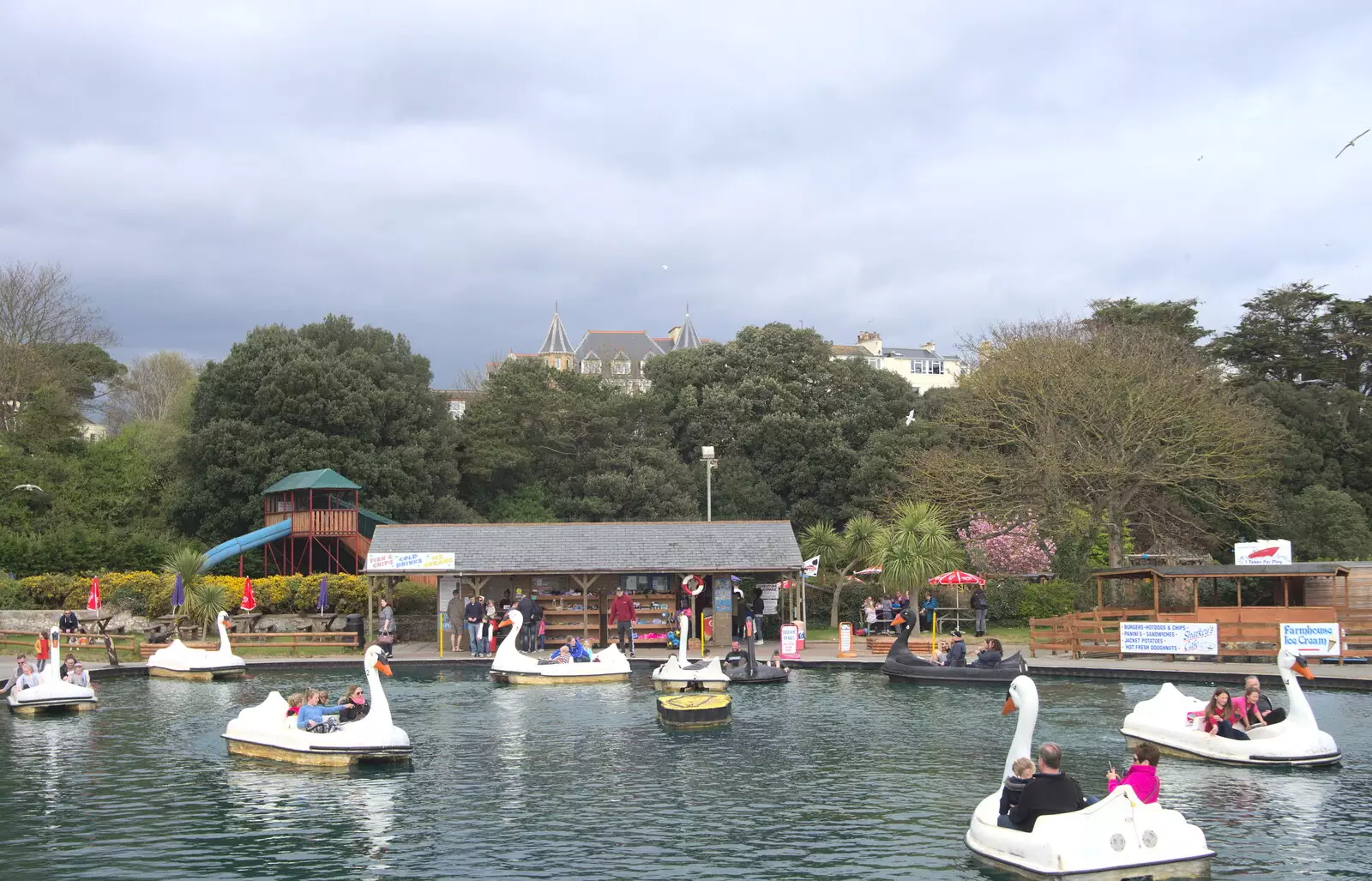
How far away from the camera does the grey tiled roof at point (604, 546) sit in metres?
37.5

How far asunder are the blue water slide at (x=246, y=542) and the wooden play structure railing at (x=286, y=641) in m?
7.78

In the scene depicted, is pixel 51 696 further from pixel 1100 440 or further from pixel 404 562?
pixel 1100 440

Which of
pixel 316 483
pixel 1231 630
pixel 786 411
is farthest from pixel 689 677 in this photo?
pixel 786 411

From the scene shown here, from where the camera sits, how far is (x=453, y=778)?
18.9 meters

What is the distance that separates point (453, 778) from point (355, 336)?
44426 mm

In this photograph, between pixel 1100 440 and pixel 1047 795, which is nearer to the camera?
pixel 1047 795

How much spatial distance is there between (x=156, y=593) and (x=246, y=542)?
5.62 m

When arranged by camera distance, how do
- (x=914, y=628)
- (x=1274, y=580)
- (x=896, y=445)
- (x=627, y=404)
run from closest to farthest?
1. (x=914, y=628)
2. (x=1274, y=580)
3. (x=896, y=445)
4. (x=627, y=404)

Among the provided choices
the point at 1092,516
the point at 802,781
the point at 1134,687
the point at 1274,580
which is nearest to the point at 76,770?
the point at 802,781

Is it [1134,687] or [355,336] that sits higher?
[355,336]

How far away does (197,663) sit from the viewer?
32344 millimetres

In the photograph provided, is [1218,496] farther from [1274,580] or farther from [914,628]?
[914,628]

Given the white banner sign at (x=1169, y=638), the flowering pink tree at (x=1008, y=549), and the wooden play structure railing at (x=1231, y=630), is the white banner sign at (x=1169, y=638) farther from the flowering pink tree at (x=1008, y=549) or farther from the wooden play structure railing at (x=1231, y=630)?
the flowering pink tree at (x=1008, y=549)

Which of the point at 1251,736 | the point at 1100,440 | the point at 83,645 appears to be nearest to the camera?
the point at 1251,736
